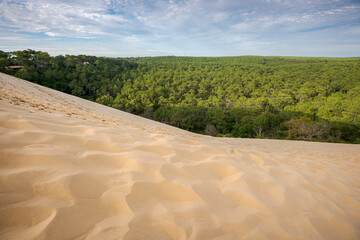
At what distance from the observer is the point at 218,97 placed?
46.3 meters

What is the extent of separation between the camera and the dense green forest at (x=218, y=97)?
81.3 ft

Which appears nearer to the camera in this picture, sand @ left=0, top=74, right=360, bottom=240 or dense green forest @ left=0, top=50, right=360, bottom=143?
sand @ left=0, top=74, right=360, bottom=240

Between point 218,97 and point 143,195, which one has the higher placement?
point 143,195

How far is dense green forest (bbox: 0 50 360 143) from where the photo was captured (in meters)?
24.8

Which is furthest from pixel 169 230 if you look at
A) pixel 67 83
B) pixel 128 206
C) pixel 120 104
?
pixel 67 83

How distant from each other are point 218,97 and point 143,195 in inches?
1852

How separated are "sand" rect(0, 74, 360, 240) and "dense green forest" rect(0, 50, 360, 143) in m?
19.1

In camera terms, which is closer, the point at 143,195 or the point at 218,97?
the point at 143,195

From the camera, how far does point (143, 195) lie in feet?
3.78

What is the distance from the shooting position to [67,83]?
159 feet

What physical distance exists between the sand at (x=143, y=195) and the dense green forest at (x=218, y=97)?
19.1 m

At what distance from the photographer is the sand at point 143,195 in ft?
2.85

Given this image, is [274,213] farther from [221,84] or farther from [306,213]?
[221,84]

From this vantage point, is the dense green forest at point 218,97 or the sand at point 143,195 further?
the dense green forest at point 218,97
